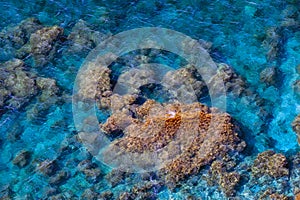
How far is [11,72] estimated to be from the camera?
1789 cm

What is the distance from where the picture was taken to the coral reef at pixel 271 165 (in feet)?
46.2

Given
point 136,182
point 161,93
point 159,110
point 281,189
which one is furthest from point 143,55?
point 281,189

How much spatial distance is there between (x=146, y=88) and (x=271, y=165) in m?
5.45

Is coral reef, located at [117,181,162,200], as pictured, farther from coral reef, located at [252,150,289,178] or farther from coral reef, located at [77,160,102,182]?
coral reef, located at [252,150,289,178]

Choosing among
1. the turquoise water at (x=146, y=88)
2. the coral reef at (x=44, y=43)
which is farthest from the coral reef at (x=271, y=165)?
the coral reef at (x=44, y=43)

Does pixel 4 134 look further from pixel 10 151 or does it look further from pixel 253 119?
pixel 253 119

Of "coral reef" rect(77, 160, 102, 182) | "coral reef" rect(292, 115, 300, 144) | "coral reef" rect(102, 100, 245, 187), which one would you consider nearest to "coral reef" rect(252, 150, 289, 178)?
"coral reef" rect(102, 100, 245, 187)

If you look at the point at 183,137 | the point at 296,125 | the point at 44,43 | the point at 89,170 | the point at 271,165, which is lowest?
the point at 89,170

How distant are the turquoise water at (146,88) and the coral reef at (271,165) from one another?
0.19 m

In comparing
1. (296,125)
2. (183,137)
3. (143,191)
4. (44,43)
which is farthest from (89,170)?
(296,125)

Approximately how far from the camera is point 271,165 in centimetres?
1420

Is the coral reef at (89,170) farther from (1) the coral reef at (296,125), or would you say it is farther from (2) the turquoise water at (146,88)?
(1) the coral reef at (296,125)

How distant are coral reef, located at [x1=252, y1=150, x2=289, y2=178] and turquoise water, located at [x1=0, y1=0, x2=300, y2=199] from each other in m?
0.19

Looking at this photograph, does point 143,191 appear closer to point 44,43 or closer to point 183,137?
point 183,137
